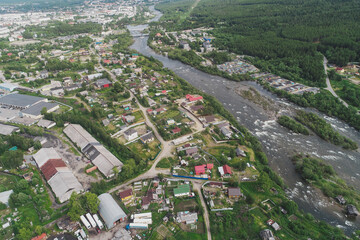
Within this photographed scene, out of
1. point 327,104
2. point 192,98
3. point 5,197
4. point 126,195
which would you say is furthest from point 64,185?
point 327,104

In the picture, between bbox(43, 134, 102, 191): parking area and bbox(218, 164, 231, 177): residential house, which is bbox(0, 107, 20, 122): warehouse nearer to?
bbox(43, 134, 102, 191): parking area

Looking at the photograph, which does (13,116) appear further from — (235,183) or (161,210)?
(235,183)

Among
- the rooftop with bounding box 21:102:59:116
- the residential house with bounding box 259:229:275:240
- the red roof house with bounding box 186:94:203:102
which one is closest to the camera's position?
the residential house with bounding box 259:229:275:240


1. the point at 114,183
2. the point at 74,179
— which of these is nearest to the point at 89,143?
the point at 74,179

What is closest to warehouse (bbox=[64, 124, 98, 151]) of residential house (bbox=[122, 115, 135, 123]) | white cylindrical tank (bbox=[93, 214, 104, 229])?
residential house (bbox=[122, 115, 135, 123])

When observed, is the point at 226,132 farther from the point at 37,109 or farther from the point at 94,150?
the point at 37,109
